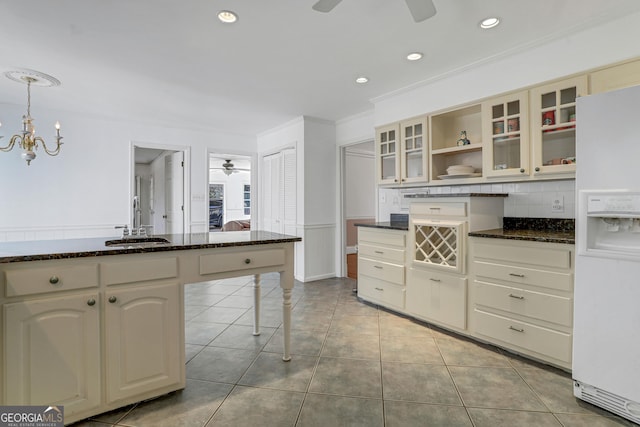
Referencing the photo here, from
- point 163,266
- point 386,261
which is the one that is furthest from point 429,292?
point 163,266

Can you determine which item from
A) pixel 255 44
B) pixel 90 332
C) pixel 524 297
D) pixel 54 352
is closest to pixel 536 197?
pixel 524 297

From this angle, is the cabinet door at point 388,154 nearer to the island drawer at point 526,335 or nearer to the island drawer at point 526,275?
the island drawer at point 526,275

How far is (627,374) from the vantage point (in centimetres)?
163

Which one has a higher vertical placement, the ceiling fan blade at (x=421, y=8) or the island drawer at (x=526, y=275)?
the ceiling fan blade at (x=421, y=8)

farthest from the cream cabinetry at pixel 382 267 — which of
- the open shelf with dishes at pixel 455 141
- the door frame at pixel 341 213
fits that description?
the door frame at pixel 341 213

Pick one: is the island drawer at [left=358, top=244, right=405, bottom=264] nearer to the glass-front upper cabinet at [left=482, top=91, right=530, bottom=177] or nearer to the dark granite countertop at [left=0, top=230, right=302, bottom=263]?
the glass-front upper cabinet at [left=482, top=91, right=530, bottom=177]

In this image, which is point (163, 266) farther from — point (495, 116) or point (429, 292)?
point (495, 116)

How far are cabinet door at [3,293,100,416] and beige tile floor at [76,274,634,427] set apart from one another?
25cm

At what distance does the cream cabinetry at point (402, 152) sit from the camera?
3322mm

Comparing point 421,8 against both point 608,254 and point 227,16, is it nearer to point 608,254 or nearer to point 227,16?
point 227,16

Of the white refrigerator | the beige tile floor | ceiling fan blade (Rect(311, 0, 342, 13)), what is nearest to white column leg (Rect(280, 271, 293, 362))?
the beige tile floor

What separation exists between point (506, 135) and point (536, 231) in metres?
0.83

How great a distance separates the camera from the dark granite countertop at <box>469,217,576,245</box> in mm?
2162

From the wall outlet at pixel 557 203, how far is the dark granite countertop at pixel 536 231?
0.28 ft
